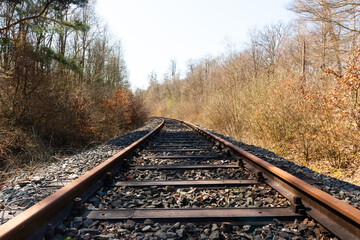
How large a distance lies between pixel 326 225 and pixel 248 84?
325 inches

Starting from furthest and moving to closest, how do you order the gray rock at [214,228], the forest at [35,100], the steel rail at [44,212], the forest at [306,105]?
the forest at [35,100]
the forest at [306,105]
the gray rock at [214,228]
the steel rail at [44,212]

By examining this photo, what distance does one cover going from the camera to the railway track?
6.24 feet

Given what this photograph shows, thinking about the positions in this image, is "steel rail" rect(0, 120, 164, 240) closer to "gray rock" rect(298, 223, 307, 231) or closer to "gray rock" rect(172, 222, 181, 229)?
"gray rock" rect(172, 222, 181, 229)

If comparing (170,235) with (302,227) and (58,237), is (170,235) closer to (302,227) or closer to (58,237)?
(58,237)

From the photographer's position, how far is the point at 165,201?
8.59 ft

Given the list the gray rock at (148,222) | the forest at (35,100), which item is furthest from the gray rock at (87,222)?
the forest at (35,100)

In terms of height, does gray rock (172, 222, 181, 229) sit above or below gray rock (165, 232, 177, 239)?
above

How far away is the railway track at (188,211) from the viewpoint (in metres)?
1.90

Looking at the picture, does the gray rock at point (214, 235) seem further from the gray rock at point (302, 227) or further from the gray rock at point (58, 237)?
the gray rock at point (58, 237)

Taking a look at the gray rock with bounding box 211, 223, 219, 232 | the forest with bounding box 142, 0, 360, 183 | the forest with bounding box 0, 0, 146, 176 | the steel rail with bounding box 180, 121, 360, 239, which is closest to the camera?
the steel rail with bounding box 180, 121, 360, 239

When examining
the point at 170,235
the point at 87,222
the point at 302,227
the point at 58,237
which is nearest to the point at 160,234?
the point at 170,235

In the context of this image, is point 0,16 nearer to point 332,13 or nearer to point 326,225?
point 326,225

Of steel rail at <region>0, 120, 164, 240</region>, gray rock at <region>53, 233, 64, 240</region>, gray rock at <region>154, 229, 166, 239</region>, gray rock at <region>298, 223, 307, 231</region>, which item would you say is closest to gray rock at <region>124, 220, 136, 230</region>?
gray rock at <region>154, 229, 166, 239</region>

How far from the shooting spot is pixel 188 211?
2283mm
